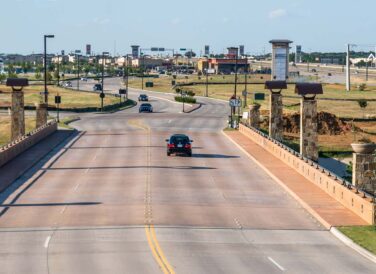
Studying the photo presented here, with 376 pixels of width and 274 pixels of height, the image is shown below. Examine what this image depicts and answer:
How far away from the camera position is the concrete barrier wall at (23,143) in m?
56.0

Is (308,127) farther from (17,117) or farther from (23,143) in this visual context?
(17,117)

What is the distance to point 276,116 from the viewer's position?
2751 inches

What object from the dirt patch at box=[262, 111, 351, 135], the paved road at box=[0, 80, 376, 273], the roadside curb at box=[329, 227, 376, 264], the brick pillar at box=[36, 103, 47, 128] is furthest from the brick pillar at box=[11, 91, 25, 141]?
the roadside curb at box=[329, 227, 376, 264]

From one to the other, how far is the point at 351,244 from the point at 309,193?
13.0 m

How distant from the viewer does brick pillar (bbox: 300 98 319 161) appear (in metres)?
55.2

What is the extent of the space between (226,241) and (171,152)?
98.0 ft

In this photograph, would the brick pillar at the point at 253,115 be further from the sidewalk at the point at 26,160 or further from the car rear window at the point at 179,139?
the car rear window at the point at 179,139

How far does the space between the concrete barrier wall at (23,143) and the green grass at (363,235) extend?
87.7 feet

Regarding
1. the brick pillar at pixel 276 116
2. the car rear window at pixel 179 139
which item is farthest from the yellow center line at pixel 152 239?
the brick pillar at pixel 276 116

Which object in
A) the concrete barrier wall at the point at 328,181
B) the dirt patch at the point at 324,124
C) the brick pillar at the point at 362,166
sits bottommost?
the dirt patch at the point at 324,124

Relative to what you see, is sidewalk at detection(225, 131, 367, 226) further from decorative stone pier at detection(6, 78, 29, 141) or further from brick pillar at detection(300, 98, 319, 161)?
decorative stone pier at detection(6, 78, 29, 141)

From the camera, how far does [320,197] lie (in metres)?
43.2

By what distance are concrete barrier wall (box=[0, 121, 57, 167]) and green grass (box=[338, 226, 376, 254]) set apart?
2674 cm

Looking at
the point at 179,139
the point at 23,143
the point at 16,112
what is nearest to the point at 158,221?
the point at 179,139
